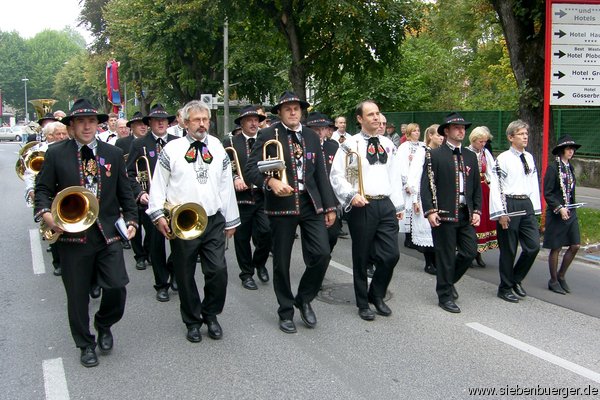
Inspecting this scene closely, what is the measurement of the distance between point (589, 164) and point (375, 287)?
13734mm

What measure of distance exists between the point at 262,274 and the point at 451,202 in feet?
8.55

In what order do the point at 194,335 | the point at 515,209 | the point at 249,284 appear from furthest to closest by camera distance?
the point at 249,284 → the point at 515,209 → the point at 194,335

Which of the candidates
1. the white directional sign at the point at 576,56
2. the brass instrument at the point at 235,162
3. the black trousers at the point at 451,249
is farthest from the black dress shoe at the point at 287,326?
the white directional sign at the point at 576,56

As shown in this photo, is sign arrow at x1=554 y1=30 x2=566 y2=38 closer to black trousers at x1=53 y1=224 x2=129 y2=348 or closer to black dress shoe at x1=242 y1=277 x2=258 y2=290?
black dress shoe at x1=242 y1=277 x2=258 y2=290

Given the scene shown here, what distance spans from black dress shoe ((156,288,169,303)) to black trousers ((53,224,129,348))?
1.77m

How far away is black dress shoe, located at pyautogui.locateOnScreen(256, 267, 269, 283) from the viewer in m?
7.49

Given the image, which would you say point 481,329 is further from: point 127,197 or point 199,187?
point 127,197

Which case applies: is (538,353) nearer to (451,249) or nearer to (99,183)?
(451,249)

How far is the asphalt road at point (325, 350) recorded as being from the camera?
435 cm

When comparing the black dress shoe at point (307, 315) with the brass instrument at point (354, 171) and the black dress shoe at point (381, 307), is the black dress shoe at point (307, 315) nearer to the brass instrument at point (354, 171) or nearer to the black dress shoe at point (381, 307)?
the black dress shoe at point (381, 307)

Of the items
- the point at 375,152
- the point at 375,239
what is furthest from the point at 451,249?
the point at 375,152

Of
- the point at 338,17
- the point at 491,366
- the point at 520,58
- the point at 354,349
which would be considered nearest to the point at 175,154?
the point at 354,349

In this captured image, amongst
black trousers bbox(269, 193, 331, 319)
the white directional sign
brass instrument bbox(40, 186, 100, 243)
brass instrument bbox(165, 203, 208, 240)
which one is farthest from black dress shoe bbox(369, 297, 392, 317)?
the white directional sign

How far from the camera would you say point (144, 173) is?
7426 mm
